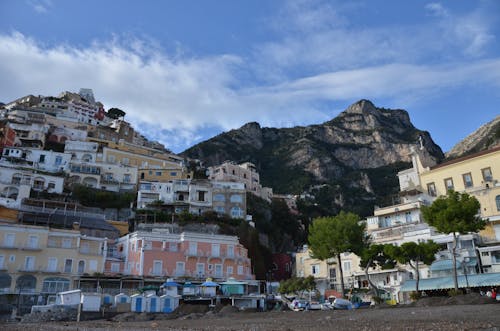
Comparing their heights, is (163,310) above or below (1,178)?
below

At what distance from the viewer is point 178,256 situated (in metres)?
52.3

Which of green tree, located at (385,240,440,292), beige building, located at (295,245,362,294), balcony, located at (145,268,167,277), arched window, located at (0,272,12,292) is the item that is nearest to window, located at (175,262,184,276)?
balcony, located at (145,268,167,277)

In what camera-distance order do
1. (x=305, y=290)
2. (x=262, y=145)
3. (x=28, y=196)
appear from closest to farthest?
(x=305, y=290) < (x=28, y=196) < (x=262, y=145)

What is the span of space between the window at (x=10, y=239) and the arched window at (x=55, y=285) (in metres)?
5.12

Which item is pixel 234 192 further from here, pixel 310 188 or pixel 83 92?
pixel 83 92

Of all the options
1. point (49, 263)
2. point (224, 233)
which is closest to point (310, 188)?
point (224, 233)

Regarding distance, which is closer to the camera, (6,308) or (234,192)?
(6,308)

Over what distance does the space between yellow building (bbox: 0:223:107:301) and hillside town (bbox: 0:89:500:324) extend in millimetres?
103

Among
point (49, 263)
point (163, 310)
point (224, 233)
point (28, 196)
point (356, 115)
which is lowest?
point (163, 310)

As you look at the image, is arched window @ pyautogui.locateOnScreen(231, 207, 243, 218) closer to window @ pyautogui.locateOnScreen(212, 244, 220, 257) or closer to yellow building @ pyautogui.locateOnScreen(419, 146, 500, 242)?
window @ pyautogui.locateOnScreen(212, 244, 220, 257)

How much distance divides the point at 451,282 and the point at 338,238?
11.1 meters

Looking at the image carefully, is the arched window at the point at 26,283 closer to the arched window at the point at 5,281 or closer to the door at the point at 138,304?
the arched window at the point at 5,281

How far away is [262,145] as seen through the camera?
17488 centimetres

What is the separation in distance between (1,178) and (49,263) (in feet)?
74.9
